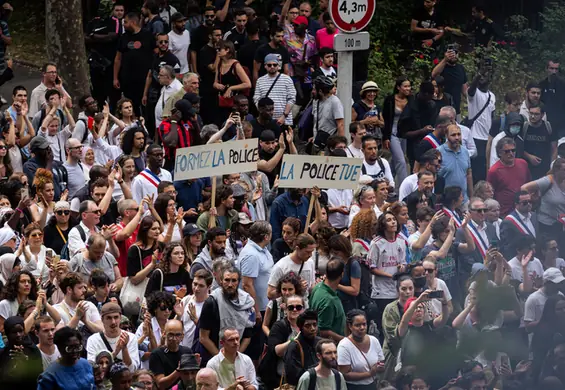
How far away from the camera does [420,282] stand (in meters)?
11.2

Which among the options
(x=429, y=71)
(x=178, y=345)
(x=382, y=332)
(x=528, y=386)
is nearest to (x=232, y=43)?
(x=429, y=71)

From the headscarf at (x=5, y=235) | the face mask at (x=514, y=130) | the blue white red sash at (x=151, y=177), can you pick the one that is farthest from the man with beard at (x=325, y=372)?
the face mask at (x=514, y=130)

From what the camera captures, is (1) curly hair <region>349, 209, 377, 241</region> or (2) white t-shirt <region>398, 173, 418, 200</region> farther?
(2) white t-shirt <region>398, 173, 418, 200</region>

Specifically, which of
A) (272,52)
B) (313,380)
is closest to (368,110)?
(272,52)

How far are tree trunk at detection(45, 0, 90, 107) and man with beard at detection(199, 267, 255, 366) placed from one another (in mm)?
7774

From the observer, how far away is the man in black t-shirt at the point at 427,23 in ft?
58.9

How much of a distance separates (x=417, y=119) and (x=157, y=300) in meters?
5.75

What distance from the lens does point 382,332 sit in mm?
11359

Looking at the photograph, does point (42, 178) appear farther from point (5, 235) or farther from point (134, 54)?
point (134, 54)

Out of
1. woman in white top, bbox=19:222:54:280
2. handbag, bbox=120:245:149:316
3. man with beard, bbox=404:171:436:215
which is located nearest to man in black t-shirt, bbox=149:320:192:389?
handbag, bbox=120:245:149:316

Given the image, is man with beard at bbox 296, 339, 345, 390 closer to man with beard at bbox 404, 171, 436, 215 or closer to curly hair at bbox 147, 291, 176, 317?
curly hair at bbox 147, 291, 176, 317

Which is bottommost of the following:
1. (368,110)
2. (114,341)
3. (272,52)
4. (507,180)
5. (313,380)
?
(313,380)

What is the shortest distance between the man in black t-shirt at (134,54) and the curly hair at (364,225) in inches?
213

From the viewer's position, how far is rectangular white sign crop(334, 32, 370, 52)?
1300 centimetres
